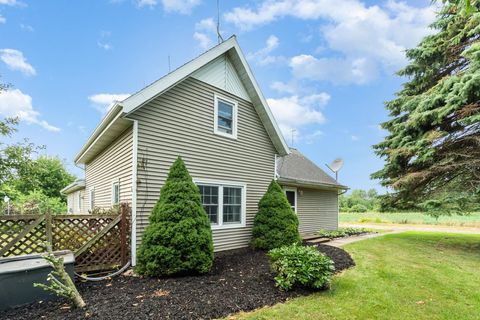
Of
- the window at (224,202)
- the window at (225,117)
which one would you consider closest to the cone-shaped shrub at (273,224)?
the window at (224,202)

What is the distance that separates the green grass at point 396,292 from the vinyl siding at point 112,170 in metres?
4.46

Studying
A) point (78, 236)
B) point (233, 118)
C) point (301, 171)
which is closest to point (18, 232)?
point (78, 236)

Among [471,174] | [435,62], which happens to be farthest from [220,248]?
[435,62]

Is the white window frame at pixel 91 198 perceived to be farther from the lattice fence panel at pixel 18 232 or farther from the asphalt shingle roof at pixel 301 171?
the asphalt shingle roof at pixel 301 171

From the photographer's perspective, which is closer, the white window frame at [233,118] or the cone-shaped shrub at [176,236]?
the cone-shaped shrub at [176,236]

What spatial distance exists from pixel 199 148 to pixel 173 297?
415 centimetres

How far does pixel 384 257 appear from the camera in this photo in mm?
8133

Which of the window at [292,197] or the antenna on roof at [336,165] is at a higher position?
the antenna on roof at [336,165]

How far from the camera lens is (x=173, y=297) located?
14.6 feet

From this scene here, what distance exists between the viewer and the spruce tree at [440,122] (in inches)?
373

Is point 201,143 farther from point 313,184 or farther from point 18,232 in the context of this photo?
point 313,184

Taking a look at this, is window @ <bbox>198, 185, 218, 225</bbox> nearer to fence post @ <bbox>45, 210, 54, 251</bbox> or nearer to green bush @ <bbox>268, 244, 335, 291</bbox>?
green bush @ <bbox>268, 244, 335, 291</bbox>

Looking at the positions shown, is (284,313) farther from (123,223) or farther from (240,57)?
A: (240,57)

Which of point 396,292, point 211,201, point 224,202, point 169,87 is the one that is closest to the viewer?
point 396,292
